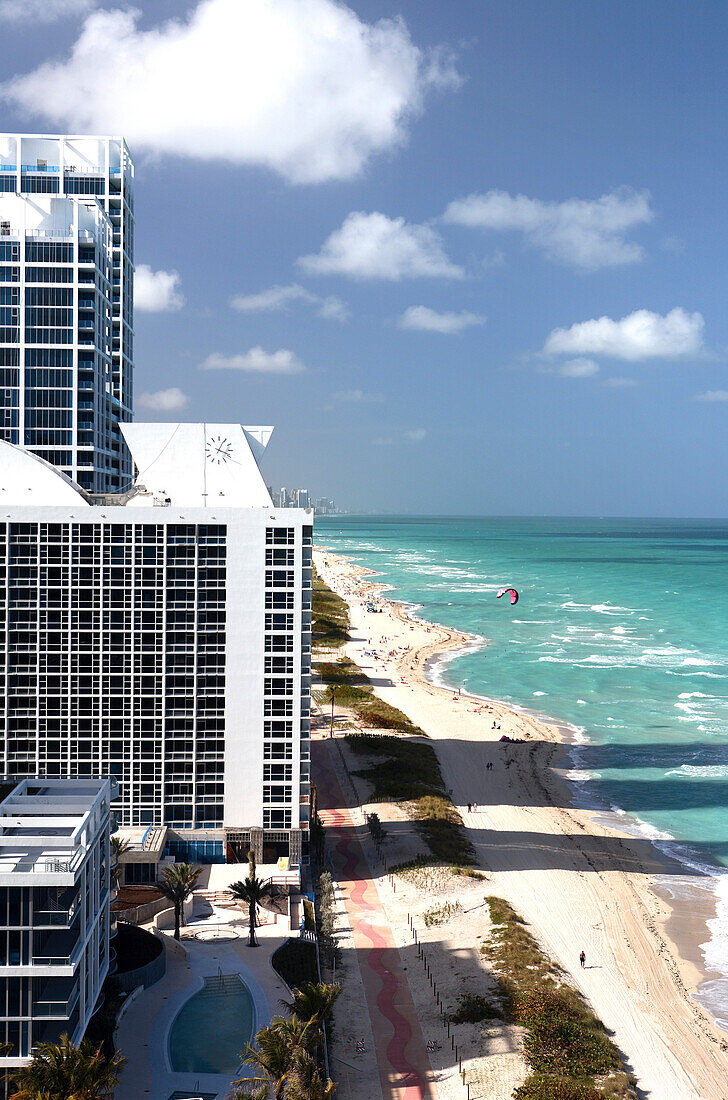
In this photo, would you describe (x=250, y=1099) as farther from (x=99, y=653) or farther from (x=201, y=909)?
(x=99, y=653)

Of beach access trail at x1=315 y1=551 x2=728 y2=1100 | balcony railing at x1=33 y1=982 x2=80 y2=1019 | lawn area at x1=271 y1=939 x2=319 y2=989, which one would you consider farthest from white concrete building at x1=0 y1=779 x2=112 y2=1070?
beach access trail at x1=315 y1=551 x2=728 y2=1100

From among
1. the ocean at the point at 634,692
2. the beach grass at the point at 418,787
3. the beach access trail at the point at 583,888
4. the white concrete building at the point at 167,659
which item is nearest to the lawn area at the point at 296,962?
the white concrete building at the point at 167,659

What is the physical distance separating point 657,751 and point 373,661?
4571 cm

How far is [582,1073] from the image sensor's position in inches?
1326

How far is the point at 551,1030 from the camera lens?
3581cm

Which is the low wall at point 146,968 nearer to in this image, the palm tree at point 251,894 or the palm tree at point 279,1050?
the palm tree at point 251,894

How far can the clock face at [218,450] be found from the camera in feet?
163

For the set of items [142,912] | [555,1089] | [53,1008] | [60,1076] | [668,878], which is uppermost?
[53,1008]

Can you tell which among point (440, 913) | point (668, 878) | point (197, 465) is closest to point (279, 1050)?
point (440, 913)

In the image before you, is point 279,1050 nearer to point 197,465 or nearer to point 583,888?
point 583,888

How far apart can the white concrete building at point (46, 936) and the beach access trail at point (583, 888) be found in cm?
2358

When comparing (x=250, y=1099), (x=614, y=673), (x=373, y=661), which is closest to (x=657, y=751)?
(x=614, y=673)

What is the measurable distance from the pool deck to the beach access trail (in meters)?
15.5

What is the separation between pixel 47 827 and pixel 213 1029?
1179 centimetres
